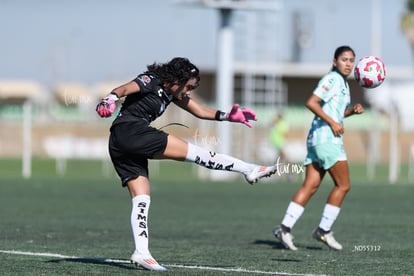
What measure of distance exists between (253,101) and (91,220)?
65.6 ft

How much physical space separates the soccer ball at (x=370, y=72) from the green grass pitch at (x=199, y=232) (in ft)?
6.00

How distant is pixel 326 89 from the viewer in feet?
39.2

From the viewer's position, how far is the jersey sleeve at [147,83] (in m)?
9.64

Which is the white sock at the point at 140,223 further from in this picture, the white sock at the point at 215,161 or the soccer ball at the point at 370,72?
the soccer ball at the point at 370,72

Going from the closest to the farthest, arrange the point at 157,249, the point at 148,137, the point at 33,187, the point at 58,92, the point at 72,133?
the point at 148,137
the point at 157,249
the point at 33,187
the point at 72,133
the point at 58,92

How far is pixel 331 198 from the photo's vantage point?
12266 millimetres

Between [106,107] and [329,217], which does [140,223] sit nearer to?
[106,107]

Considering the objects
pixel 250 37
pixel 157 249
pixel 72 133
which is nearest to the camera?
pixel 157 249

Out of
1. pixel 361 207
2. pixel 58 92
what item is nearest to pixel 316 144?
pixel 361 207

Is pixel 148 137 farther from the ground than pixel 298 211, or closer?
farther from the ground

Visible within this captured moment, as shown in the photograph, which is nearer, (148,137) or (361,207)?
(148,137)

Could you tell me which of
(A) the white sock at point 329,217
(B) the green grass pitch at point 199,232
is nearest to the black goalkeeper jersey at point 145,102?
(B) the green grass pitch at point 199,232

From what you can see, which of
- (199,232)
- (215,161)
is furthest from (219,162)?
(199,232)

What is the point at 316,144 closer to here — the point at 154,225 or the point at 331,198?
the point at 331,198
